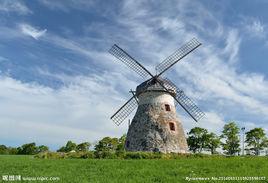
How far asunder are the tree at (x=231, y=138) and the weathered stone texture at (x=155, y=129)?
3132cm

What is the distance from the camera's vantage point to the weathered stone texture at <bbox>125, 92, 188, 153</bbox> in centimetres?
3750

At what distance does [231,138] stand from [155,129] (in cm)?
3541

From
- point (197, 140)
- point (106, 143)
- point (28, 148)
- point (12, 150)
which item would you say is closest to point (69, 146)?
point (28, 148)

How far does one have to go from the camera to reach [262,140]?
71938mm

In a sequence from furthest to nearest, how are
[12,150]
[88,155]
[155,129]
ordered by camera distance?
[12,150] → [155,129] → [88,155]

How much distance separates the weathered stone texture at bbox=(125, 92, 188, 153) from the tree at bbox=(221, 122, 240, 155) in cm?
3132

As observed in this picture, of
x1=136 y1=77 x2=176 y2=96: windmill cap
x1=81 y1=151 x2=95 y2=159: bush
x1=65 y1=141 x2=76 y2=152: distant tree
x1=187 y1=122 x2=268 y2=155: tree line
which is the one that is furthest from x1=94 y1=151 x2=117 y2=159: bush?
x1=65 y1=141 x2=76 y2=152: distant tree

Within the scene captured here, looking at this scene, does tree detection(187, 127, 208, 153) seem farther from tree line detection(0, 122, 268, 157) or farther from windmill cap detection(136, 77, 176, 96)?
windmill cap detection(136, 77, 176, 96)

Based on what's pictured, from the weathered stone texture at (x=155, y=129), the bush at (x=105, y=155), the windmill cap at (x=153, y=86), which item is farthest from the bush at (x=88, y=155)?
the windmill cap at (x=153, y=86)

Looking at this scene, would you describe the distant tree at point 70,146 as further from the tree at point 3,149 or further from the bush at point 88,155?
the bush at point 88,155

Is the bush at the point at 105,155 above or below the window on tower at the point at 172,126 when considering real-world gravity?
below

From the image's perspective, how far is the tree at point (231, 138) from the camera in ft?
223

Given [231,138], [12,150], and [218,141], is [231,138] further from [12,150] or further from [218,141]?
[12,150]

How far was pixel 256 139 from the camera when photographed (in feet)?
237
